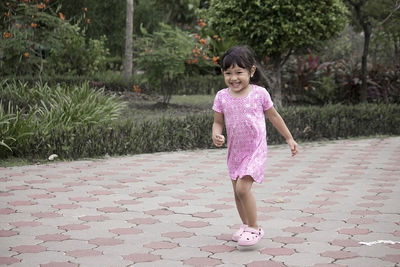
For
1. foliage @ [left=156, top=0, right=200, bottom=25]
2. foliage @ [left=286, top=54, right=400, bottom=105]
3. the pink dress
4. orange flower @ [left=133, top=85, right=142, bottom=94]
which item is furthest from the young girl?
foliage @ [left=156, top=0, right=200, bottom=25]

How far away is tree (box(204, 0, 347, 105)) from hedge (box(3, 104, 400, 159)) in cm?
156

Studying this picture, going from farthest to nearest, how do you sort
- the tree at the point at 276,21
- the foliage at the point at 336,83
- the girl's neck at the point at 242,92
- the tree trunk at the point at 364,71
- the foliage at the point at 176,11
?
the foliage at the point at 176,11 → the foliage at the point at 336,83 → the tree trunk at the point at 364,71 → the tree at the point at 276,21 → the girl's neck at the point at 242,92

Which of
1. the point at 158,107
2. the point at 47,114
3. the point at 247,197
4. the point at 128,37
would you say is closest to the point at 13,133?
the point at 47,114

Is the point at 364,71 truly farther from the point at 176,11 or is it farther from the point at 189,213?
the point at 176,11

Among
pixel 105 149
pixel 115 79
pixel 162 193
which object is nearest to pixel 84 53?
pixel 115 79

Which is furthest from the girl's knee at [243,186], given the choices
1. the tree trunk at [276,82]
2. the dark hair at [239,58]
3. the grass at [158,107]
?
the tree trunk at [276,82]

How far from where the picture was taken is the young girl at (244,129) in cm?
451

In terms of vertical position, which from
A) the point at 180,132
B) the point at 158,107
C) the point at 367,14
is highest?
the point at 367,14

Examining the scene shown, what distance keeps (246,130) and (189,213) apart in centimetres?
136

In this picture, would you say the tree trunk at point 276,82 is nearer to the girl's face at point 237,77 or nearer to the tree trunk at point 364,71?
the tree trunk at point 364,71

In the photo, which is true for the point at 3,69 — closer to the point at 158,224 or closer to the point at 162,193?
the point at 162,193

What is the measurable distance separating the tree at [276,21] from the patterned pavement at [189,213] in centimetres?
381

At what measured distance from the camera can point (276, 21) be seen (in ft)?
39.7

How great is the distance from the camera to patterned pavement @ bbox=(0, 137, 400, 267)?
4.38 m
